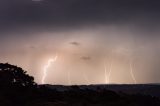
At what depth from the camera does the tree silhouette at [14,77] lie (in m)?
67.2

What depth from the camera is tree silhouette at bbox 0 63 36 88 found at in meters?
67.2

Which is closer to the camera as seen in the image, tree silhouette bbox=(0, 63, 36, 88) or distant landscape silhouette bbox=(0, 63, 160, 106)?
distant landscape silhouette bbox=(0, 63, 160, 106)

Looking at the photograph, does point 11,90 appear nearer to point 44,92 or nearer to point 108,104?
point 44,92

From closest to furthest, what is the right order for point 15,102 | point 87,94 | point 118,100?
point 15,102
point 118,100
point 87,94

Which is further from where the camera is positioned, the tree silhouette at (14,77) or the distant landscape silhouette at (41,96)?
the tree silhouette at (14,77)

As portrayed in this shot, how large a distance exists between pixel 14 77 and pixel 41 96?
7.50 m

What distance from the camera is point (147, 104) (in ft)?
241

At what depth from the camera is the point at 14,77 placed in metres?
71.1

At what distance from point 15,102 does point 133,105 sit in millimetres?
15588

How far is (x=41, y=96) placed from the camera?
215ft

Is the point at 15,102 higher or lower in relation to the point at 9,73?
lower

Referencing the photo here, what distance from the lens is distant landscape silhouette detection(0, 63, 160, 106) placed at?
60000 mm

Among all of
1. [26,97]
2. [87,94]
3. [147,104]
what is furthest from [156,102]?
[26,97]

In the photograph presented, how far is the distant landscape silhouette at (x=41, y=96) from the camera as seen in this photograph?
197ft
